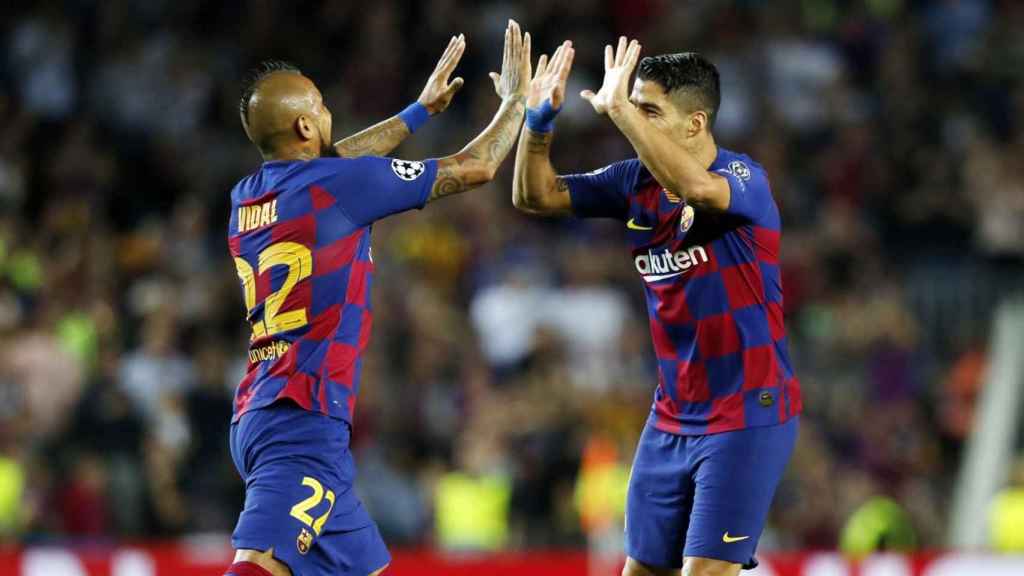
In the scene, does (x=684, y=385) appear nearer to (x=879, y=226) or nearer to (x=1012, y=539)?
(x=1012, y=539)

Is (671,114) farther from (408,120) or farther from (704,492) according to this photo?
(704,492)

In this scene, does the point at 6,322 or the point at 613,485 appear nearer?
the point at 613,485

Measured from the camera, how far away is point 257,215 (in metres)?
6.46

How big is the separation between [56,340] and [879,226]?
646cm

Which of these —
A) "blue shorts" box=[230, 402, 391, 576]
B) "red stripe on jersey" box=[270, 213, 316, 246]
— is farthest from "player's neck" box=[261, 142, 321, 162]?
"blue shorts" box=[230, 402, 391, 576]

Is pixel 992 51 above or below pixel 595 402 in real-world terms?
above

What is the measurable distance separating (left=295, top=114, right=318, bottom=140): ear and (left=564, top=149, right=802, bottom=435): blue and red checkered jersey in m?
1.32

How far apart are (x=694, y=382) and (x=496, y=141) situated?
3.94ft

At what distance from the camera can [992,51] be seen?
603 inches

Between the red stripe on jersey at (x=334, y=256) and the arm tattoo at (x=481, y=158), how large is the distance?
0.40 metres

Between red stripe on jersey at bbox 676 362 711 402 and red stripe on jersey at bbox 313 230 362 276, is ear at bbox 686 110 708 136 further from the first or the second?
red stripe on jersey at bbox 313 230 362 276

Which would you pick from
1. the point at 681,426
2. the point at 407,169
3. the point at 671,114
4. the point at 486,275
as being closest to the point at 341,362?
the point at 407,169

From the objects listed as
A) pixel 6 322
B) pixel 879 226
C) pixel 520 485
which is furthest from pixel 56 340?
pixel 879 226

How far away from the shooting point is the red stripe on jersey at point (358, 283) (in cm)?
643
